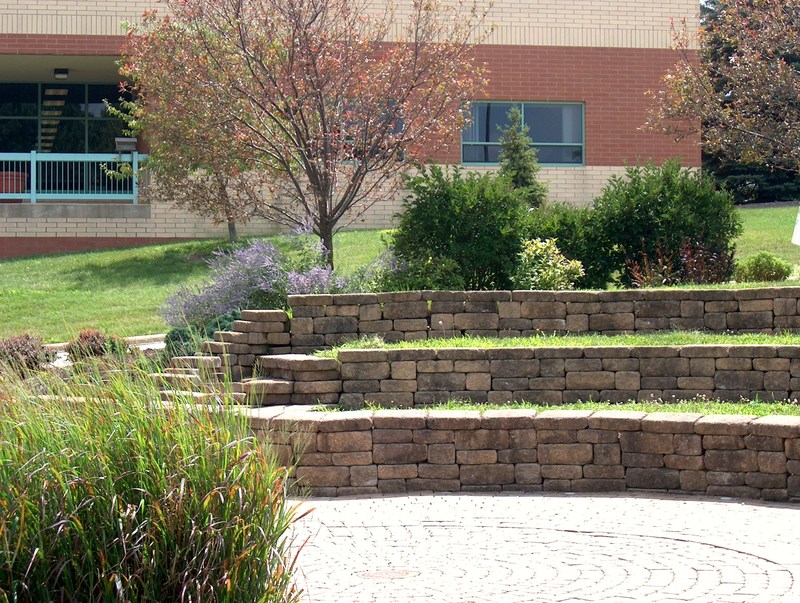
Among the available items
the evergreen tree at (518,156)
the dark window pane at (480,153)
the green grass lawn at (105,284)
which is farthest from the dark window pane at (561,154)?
the green grass lawn at (105,284)

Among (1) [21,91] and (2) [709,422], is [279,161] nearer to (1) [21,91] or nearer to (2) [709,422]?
(2) [709,422]

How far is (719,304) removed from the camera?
11.6 metres

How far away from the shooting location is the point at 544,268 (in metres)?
13.1

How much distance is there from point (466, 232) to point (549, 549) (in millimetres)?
6721

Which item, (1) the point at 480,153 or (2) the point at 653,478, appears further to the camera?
(1) the point at 480,153

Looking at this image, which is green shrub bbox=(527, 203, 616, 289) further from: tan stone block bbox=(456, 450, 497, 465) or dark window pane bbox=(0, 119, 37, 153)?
dark window pane bbox=(0, 119, 37, 153)

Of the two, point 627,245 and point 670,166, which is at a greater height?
point 670,166

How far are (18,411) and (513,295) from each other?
288 inches

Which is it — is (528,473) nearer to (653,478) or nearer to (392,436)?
(653,478)

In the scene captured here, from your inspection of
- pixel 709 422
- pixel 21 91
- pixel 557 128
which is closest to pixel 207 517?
pixel 709 422

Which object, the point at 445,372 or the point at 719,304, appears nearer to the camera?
the point at 445,372

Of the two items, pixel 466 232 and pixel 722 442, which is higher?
pixel 466 232

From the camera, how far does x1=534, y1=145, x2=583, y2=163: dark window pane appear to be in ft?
84.4

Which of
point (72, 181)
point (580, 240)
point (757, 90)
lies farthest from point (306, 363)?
point (72, 181)
